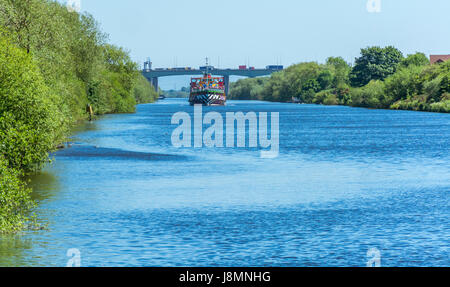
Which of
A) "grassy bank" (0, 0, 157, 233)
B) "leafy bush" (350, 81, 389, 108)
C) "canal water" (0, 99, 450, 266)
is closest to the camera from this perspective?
"canal water" (0, 99, 450, 266)

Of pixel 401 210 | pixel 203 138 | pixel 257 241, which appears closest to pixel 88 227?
pixel 257 241

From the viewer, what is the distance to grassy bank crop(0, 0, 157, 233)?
2600 cm

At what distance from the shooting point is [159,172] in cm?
4203

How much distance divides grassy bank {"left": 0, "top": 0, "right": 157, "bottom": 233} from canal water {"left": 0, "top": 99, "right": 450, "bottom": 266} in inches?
67.0

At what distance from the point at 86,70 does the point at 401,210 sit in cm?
7265

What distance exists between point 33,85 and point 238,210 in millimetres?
13218

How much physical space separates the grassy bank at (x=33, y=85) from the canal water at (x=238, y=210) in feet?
5.59

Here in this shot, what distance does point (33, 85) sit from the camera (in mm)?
35406
